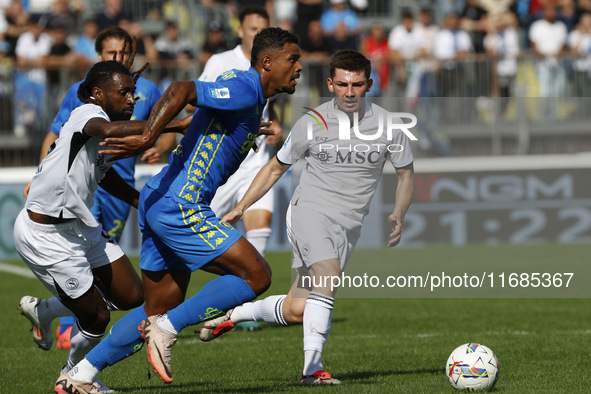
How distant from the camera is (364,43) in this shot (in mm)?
19031

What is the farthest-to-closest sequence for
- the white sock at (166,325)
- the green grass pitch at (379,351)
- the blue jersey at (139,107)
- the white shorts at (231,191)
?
the white shorts at (231,191)
the blue jersey at (139,107)
the green grass pitch at (379,351)
the white sock at (166,325)

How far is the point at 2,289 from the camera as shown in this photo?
43.5 feet

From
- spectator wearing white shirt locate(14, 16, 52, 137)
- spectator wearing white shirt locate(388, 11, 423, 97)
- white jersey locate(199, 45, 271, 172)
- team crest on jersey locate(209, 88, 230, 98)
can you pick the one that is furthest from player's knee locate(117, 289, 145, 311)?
spectator wearing white shirt locate(388, 11, 423, 97)

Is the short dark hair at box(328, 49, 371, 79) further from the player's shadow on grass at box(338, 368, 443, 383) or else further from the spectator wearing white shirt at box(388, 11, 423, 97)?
the spectator wearing white shirt at box(388, 11, 423, 97)

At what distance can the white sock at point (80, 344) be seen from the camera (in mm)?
6656

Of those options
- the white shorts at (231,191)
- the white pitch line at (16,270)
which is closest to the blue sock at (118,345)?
the white shorts at (231,191)

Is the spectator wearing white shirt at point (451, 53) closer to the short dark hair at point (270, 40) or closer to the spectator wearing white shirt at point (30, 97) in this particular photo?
the spectator wearing white shirt at point (30, 97)

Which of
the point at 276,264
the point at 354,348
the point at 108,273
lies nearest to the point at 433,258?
the point at 276,264

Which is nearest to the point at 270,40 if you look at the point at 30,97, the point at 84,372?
the point at 84,372

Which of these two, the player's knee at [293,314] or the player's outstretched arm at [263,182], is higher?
the player's outstretched arm at [263,182]

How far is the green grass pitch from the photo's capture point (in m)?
6.80

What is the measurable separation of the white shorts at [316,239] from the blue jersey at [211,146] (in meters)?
0.88

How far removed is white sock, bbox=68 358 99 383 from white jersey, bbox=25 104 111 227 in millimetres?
889

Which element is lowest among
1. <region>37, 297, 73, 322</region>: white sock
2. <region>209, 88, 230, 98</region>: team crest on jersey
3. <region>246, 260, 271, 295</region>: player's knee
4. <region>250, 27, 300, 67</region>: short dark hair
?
<region>37, 297, 73, 322</region>: white sock
